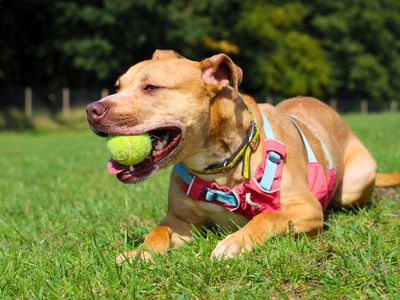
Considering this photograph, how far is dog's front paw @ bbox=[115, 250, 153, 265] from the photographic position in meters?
3.26

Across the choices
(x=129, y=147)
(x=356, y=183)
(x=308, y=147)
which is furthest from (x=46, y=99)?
(x=129, y=147)

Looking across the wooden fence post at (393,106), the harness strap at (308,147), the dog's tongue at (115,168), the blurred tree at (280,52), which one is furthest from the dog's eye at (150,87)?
the wooden fence post at (393,106)

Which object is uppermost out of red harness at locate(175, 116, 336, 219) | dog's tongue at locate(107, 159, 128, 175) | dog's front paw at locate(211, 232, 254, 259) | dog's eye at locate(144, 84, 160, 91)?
dog's eye at locate(144, 84, 160, 91)

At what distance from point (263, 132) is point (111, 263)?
5.00 ft

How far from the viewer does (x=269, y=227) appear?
3.59 metres

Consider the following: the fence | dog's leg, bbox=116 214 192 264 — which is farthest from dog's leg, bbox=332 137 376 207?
the fence

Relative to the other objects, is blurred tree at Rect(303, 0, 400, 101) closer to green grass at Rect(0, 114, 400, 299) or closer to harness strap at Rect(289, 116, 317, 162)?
harness strap at Rect(289, 116, 317, 162)

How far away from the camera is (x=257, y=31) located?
42.8 metres

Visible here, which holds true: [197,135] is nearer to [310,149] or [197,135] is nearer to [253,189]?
[253,189]

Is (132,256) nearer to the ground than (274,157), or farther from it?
nearer to the ground

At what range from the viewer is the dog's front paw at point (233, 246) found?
326cm

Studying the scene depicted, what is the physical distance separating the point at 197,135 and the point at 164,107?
0.94ft

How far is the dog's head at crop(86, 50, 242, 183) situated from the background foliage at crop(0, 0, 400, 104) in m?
27.6

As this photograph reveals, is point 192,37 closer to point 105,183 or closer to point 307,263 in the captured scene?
point 105,183
